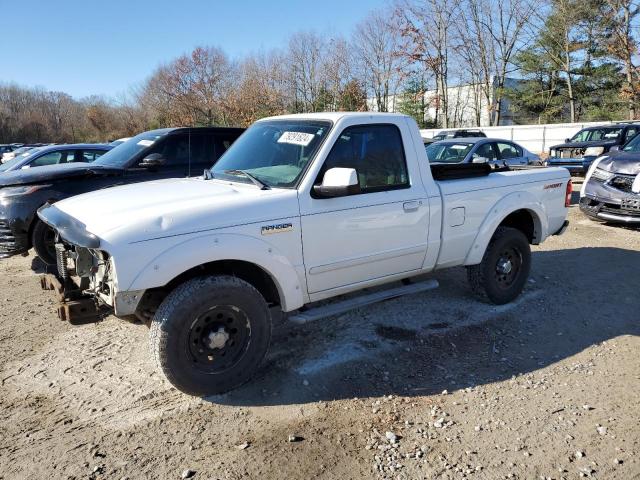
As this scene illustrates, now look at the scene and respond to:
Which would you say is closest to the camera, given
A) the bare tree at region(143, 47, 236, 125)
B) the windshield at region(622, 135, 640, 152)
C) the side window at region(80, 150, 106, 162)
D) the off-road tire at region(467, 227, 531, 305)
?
the off-road tire at region(467, 227, 531, 305)

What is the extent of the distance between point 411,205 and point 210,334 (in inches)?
79.6

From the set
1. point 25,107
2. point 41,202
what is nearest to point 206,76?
point 25,107

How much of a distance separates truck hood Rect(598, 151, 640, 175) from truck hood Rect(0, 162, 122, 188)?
27.0 feet

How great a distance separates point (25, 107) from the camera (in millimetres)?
60938

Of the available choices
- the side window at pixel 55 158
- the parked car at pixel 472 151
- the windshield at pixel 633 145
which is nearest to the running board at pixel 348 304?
the parked car at pixel 472 151

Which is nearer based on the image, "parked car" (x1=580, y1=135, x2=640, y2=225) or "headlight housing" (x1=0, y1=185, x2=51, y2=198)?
"headlight housing" (x1=0, y1=185, x2=51, y2=198)

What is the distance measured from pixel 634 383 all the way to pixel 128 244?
3.77 m

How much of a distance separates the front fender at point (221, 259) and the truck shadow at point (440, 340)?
0.64 meters

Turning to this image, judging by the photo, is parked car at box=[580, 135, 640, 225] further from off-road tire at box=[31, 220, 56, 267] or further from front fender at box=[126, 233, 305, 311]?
off-road tire at box=[31, 220, 56, 267]

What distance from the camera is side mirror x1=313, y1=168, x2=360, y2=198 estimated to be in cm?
368

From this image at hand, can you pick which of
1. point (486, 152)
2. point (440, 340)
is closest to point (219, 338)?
point (440, 340)

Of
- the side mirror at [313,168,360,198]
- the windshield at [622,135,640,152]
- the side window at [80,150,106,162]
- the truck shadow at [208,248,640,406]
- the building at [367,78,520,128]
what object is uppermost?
the building at [367,78,520,128]

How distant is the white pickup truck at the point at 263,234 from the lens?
330cm

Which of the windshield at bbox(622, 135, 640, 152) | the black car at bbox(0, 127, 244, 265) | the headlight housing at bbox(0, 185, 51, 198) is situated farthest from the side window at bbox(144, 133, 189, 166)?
the windshield at bbox(622, 135, 640, 152)
